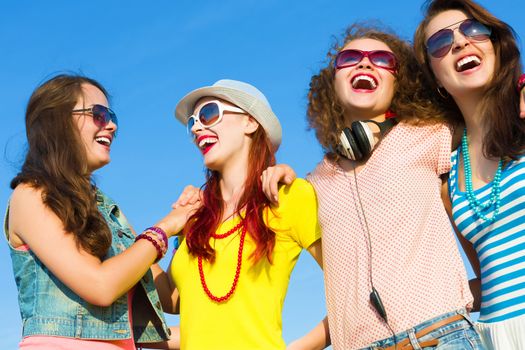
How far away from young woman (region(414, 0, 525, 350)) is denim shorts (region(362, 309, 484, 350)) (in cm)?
33

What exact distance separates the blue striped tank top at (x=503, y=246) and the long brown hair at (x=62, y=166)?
2.83 meters

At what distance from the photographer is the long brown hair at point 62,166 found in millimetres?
4789

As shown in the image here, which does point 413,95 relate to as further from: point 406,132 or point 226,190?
point 226,190

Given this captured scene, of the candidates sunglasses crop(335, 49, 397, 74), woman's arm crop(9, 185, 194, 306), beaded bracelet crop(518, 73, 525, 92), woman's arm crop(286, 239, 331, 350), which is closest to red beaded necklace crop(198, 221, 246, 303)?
woman's arm crop(9, 185, 194, 306)

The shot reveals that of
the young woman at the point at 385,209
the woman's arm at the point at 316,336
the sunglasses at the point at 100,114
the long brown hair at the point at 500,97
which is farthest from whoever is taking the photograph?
the sunglasses at the point at 100,114

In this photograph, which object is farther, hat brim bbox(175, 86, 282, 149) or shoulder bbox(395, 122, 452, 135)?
hat brim bbox(175, 86, 282, 149)

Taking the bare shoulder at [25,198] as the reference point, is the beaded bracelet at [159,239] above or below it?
below

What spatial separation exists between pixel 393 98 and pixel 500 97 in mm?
874

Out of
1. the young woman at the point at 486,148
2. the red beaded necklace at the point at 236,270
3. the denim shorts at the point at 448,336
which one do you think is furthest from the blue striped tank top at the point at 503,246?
the red beaded necklace at the point at 236,270

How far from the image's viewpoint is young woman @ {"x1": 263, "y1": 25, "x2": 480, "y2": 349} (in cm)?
450

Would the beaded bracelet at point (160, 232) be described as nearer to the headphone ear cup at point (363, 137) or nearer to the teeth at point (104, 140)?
the teeth at point (104, 140)

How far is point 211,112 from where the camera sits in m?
5.70

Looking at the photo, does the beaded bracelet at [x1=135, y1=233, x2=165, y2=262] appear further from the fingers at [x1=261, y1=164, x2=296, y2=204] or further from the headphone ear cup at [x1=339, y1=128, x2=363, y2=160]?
the headphone ear cup at [x1=339, y1=128, x2=363, y2=160]

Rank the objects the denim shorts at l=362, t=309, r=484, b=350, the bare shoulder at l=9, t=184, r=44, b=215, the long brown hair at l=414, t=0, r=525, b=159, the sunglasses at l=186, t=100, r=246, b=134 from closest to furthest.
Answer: the denim shorts at l=362, t=309, r=484, b=350
the bare shoulder at l=9, t=184, r=44, b=215
the long brown hair at l=414, t=0, r=525, b=159
the sunglasses at l=186, t=100, r=246, b=134
